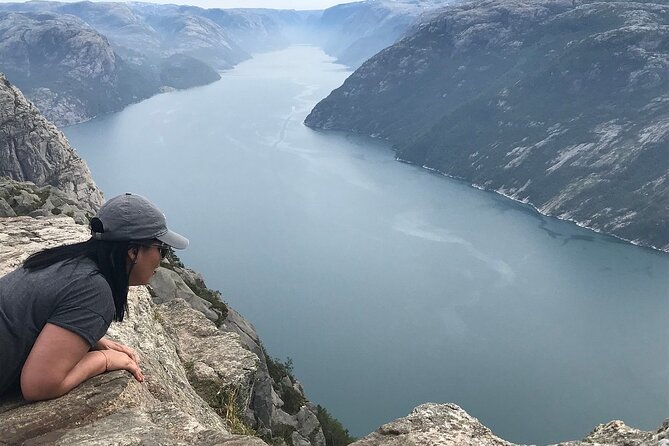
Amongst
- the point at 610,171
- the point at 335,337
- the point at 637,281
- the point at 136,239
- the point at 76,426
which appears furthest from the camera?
the point at 610,171

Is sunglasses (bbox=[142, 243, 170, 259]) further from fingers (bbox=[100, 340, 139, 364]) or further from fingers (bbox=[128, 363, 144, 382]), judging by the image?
fingers (bbox=[128, 363, 144, 382])

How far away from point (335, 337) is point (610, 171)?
151026mm

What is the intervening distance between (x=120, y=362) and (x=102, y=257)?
1.98m

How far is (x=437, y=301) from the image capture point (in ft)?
360

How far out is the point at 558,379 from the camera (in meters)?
86.9

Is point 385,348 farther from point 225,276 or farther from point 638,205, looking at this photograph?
point 638,205

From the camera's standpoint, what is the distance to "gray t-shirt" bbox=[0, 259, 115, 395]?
211 inches

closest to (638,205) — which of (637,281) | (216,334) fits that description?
(637,281)

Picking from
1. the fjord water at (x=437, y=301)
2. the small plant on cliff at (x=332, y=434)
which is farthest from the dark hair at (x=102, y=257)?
the fjord water at (x=437, y=301)

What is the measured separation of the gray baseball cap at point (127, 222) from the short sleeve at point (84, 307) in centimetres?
51

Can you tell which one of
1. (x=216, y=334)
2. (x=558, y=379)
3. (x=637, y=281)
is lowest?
(x=558, y=379)

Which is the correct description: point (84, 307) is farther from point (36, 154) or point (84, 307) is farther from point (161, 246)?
point (36, 154)

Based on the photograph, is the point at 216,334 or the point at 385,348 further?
the point at 385,348

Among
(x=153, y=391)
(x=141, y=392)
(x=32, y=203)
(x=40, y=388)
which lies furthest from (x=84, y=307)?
(x=32, y=203)
